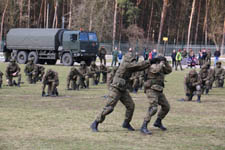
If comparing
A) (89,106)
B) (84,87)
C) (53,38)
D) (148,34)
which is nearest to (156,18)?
(148,34)

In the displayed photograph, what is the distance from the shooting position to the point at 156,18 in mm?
76625

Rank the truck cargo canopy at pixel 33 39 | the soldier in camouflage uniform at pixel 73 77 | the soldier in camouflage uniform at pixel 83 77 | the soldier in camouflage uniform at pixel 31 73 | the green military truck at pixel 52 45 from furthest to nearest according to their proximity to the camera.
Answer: the truck cargo canopy at pixel 33 39 < the green military truck at pixel 52 45 < the soldier in camouflage uniform at pixel 31 73 < the soldier in camouflage uniform at pixel 83 77 < the soldier in camouflage uniform at pixel 73 77

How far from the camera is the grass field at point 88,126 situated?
888 centimetres

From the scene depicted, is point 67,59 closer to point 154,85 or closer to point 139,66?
point 154,85

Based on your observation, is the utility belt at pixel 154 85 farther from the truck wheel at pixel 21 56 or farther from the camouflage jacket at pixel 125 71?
the truck wheel at pixel 21 56

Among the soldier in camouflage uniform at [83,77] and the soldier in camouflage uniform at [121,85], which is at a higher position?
the soldier in camouflage uniform at [121,85]

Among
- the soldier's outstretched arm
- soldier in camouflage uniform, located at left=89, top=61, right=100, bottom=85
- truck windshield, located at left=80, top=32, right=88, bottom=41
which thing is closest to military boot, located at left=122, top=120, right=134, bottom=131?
the soldier's outstretched arm

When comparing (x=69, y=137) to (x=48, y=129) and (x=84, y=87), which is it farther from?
(x=84, y=87)

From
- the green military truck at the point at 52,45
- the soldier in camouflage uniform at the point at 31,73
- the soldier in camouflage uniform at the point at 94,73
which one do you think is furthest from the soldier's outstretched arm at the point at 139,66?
the green military truck at the point at 52,45

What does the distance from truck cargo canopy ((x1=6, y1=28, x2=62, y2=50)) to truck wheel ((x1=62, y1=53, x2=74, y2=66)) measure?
1.21m

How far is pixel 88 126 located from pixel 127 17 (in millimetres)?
60393

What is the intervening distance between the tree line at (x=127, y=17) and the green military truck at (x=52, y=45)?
20403 millimetres

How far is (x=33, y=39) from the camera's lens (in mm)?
38531

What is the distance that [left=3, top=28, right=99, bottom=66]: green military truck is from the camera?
1423 inches
